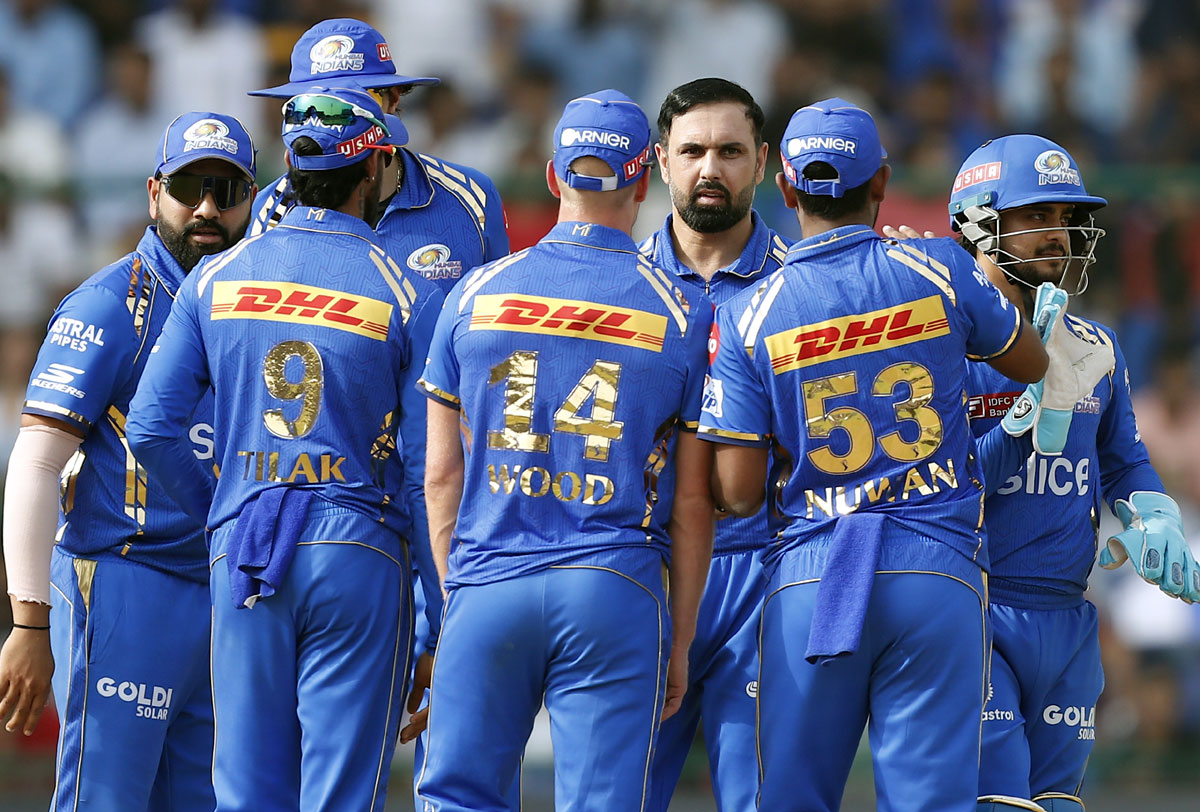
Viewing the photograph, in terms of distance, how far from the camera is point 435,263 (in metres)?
6.27

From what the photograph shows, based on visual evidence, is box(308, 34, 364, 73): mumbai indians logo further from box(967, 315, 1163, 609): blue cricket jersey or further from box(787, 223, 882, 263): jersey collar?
box(967, 315, 1163, 609): blue cricket jersey

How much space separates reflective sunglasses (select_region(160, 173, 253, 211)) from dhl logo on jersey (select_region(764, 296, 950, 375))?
223 cm

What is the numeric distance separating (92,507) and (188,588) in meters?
0.43

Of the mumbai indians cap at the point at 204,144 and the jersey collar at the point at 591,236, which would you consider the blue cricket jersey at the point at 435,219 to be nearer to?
the mumbai indians cap at the point at 204,144

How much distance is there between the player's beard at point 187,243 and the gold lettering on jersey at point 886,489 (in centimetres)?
237

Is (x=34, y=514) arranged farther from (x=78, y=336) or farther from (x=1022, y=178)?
(x=1022, y=178)

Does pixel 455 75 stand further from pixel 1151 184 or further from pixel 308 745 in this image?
pixel 308 745

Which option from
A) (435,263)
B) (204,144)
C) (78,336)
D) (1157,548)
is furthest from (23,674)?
(1157,548)

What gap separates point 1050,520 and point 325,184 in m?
2.66

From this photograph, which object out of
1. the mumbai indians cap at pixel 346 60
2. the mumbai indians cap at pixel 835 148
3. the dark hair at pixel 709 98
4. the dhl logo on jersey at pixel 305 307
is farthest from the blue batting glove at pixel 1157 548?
the mumbai indians cap at pixel 346 60

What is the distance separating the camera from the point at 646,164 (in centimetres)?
521

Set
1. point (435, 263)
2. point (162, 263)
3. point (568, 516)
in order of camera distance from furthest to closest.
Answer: point (435, 263), point (162, 263), point (568, 516)

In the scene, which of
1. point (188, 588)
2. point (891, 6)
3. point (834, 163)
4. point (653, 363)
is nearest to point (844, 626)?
point (653, 363)

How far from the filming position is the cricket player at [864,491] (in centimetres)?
493
